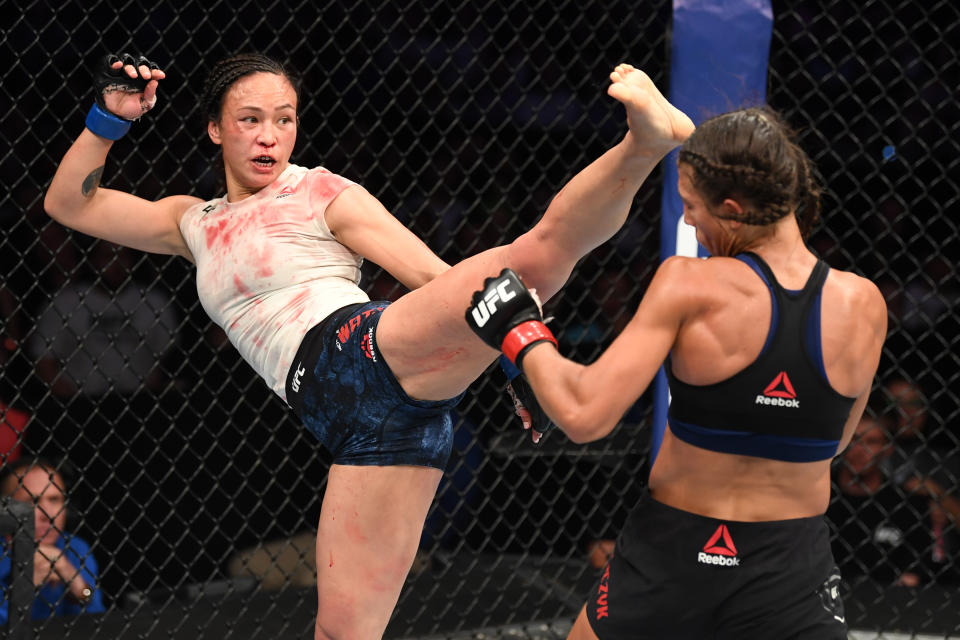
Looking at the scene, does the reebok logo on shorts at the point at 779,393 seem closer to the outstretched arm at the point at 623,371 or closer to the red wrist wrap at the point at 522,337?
the outstretched arm at the point at 623,371

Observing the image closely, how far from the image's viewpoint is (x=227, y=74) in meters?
2.05

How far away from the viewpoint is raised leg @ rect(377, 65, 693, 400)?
1.51m

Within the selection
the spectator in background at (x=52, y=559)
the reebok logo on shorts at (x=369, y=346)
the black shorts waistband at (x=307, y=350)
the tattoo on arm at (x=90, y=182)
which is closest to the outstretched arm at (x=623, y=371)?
the reebok logo on shorts at (x=369, y=346)

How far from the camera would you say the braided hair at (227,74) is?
6.69 feet

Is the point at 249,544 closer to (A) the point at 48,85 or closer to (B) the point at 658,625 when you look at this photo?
(A) the point at 48,85

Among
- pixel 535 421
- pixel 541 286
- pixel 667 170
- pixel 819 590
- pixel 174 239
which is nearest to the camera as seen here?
pixel 819 590

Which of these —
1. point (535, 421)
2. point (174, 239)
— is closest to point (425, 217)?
point (174, 239)

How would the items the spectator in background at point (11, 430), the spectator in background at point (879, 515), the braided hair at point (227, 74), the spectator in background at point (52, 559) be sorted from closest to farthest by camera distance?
the braided hair at point (227, 74), the spectator in background at point (52, 559), the spectator in background at point (11, 430), the spectator in background at point (879, 515)

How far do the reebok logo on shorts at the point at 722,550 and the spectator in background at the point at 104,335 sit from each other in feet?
6.65

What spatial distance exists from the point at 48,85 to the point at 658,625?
2807 mm

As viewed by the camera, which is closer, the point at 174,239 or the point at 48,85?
the point at 174,239

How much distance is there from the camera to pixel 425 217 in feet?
12.0

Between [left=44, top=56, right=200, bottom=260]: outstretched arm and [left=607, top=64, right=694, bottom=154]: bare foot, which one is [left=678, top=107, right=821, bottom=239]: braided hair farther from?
[left=44, top=56, right=200, bottom=260]: outstretched arm

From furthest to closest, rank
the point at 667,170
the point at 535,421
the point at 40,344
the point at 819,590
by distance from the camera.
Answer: the point at 40,344, the point at 667,170, the point at 535,421, the point at 819,590
